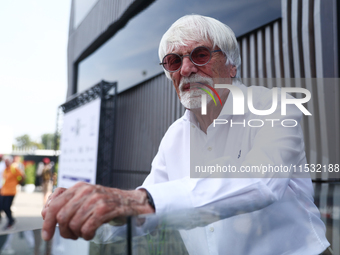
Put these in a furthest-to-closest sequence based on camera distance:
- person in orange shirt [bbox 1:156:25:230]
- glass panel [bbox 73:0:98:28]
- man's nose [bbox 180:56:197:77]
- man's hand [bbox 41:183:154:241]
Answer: glass panel [bbox 73:0:98:28]
person in orange shirt [bbox 1:156:25:230]
man's nose [bbox 180:56:197:77]
man's hand [bbox 41:183:154:241]

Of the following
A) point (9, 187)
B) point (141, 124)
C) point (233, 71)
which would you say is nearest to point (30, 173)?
point (9, 187)

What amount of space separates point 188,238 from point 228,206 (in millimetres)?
153

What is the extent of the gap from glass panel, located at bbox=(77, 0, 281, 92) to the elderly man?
0.71m

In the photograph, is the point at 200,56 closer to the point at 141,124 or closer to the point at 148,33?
the point at 148,33

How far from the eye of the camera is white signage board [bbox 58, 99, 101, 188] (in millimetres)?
5961

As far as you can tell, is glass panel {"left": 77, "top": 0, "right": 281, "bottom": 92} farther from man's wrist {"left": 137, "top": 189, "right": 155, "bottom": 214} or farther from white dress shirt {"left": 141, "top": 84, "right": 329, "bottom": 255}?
man's wrist {"left": 137, "top": 189, "right": 155, "bottom": 214}

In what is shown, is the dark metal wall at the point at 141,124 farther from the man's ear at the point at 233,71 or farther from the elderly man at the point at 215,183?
the elderly man at the point at 215,183

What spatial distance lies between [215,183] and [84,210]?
0.25m

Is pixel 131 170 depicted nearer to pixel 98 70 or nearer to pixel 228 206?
pixel 98 70

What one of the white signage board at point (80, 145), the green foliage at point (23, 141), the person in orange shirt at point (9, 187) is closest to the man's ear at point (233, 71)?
the white signage board at point (80, 145)

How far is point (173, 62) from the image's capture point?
1.16m

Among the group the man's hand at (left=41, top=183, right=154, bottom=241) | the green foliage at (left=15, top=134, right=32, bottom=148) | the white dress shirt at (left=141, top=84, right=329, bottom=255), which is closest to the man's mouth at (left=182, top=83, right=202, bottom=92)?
the white dress shirt at (left=141, top=84, right=329, bottom=255)

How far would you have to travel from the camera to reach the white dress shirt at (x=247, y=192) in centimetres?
55

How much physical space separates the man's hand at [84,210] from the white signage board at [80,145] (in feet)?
17.1
